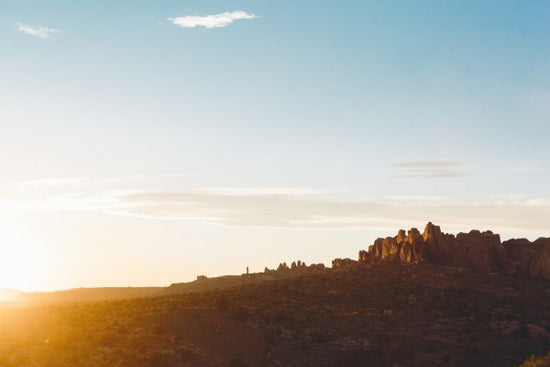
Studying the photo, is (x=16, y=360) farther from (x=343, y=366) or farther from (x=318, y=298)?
(x=318, y=298)

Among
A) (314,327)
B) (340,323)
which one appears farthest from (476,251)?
(314,327)

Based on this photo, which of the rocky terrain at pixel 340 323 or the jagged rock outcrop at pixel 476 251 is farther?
the jagged rock outcrop at pixel 476 251

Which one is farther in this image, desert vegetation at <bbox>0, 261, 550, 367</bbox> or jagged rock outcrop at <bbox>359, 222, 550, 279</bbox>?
jagged rock outcrop at <bbox>359, 222, 550, 279</bbox>

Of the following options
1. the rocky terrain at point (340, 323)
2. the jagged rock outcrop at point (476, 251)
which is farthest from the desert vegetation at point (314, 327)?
the jagged rock outcrop at point (476, 251)

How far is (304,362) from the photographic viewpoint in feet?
174

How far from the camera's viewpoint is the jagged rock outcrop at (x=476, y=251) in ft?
283

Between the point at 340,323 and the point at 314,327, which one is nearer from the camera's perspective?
the point at 314,327

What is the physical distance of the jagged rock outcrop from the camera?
283ft

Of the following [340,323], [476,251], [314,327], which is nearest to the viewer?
Result: [314,327]

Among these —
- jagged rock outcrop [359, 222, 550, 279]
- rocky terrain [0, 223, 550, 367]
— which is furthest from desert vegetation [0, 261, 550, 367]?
jagged rock outcrop [359, 222, 550, 279]

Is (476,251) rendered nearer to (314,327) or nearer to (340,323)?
(340,323)

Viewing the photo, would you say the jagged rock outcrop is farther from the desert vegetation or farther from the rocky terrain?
the desert vegetation

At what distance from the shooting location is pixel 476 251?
293 ft

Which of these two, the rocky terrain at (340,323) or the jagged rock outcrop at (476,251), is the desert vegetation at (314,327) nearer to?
the rocky terrain at (340,323)
